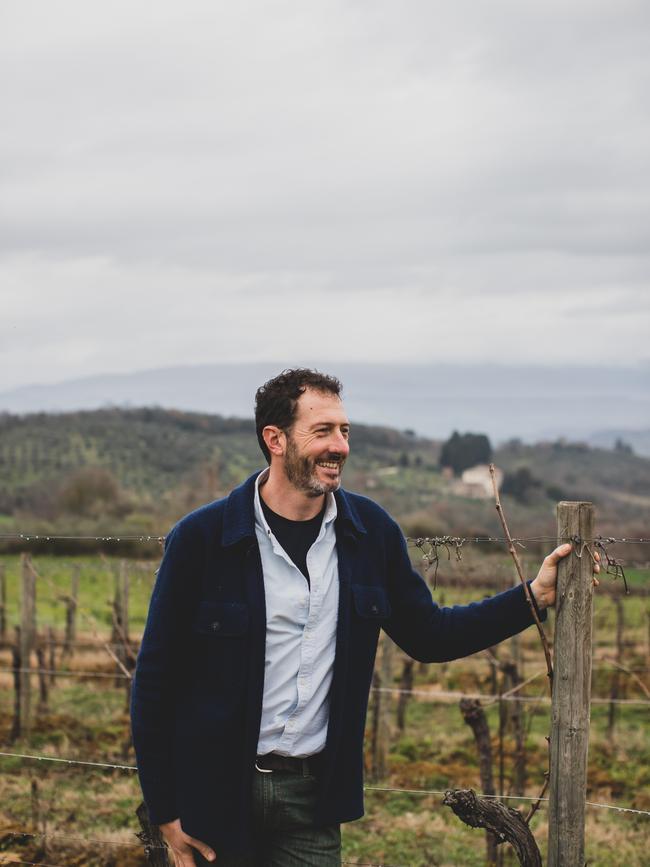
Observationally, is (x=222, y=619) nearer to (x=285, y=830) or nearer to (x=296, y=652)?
(x=296, y=652)

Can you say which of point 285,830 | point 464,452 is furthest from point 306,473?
point 464,452

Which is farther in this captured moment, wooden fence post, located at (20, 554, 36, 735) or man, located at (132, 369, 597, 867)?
wooden fence post, located at (20, 554, 36, 735)

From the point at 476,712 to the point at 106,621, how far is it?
16616mm

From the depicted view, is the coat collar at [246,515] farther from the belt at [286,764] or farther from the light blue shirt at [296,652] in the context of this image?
the belt at [286,764]

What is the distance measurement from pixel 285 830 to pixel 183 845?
33cm

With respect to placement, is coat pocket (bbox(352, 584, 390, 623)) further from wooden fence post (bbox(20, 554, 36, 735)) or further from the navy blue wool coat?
wooden fence post (bbox(20, 554, 36, 735))

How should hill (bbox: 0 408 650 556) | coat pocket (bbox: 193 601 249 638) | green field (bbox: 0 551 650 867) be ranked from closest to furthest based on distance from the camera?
1. coat pocket (bbox: 193 601 249 638)
2. green field (bbox: 0 551 650 867)
3. hill (bbox: 0 408 650 556)

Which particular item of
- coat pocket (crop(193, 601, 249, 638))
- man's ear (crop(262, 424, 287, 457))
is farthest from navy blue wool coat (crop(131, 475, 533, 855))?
man's ear (crop(262, 424, 287, 457))

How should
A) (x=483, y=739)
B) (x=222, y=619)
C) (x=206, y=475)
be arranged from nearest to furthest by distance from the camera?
(x=222, y=619)
(x=483, y=739)
(x=206, y=475)

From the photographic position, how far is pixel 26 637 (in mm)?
11055

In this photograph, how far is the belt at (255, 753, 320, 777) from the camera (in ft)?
10.4

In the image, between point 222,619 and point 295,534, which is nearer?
point 222,619

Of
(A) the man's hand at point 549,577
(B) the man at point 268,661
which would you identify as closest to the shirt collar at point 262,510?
(B) the man at point 268,661

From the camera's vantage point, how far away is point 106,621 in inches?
836
